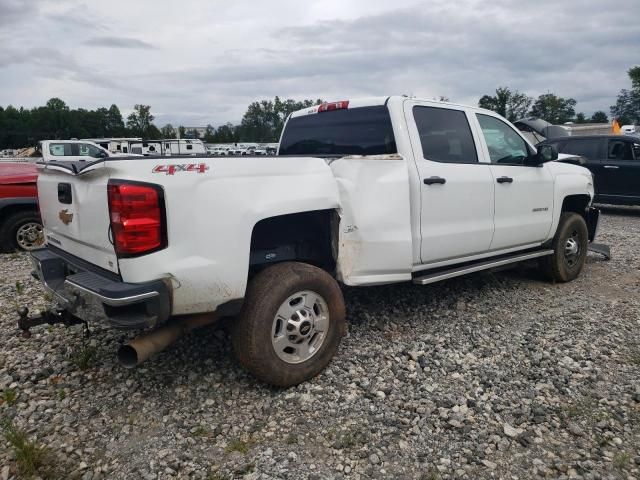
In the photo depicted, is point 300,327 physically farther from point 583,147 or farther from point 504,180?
point 583,147

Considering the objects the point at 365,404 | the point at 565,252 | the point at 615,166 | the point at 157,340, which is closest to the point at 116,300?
the point at 157,340

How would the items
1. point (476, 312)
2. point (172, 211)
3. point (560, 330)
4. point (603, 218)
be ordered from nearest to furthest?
point (172, 211) → point (560, 330) → point (476, 312) → point (603, 218)

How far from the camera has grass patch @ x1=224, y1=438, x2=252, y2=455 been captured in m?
2.73

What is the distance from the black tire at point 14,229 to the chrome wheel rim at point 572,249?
716cm

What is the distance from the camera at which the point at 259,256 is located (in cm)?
335

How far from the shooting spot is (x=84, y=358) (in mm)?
3633

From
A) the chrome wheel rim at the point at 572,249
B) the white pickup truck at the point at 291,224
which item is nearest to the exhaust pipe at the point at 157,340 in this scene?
the white pickup truck at the point at 291,224

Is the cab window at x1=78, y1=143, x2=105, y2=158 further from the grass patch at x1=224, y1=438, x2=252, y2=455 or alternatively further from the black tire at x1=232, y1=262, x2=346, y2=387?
the grass patch at x1=224, y1=438, x2=252, y2=455

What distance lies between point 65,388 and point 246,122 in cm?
7984

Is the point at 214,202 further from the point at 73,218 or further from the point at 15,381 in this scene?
the point at 15,381

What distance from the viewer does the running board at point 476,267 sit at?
4063 mm

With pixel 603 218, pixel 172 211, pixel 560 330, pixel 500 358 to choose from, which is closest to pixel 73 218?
pixel 172 211

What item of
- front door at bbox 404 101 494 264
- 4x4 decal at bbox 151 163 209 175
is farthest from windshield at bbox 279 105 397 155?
4x4 decal at bbox 151 163 209 175

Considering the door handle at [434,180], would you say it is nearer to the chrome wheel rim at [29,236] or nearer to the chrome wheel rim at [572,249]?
the chrome wheel rim at [572,249]
